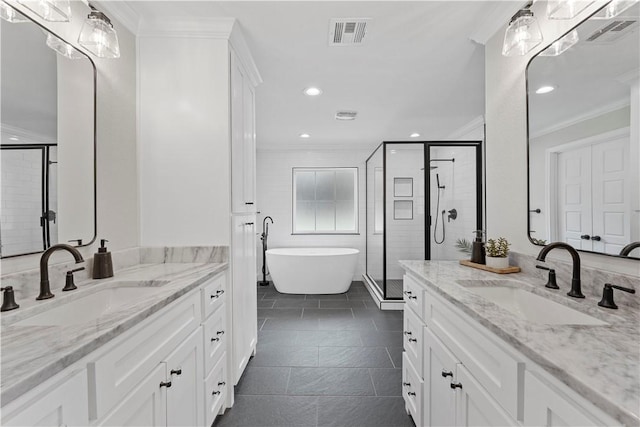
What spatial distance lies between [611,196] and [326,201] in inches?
175

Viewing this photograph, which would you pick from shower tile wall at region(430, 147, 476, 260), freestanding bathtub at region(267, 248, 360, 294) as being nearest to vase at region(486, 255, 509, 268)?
shower tile wall at region(430, 147, 476, 260)

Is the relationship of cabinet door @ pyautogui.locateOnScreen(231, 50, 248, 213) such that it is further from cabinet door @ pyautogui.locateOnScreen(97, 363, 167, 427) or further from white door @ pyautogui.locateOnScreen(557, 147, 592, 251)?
white door @ pyautogui.locateOnScreen(557, 147, 592, 251)

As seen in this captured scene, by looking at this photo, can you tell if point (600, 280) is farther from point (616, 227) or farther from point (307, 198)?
point (307, 198)

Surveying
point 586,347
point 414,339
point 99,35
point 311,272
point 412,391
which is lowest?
point 412,391

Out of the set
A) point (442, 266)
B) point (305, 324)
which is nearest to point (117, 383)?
point (442, 266)

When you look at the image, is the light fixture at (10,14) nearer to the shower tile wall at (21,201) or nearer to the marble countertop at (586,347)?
the shower tile wall at (21,201)

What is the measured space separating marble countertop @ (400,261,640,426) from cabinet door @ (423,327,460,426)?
0.92ft

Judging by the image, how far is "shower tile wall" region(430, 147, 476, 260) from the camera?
12.8 ft

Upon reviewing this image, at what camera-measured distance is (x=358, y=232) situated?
17.6 ft

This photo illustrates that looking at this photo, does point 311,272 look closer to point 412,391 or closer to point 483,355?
point 412,391

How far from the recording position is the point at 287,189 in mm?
5336

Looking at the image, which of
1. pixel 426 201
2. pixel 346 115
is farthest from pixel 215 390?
pixel 426 201

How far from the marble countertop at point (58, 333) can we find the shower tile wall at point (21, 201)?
229 mm

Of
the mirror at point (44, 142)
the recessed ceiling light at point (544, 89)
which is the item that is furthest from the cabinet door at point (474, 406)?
the mirror at point (44, 142)
